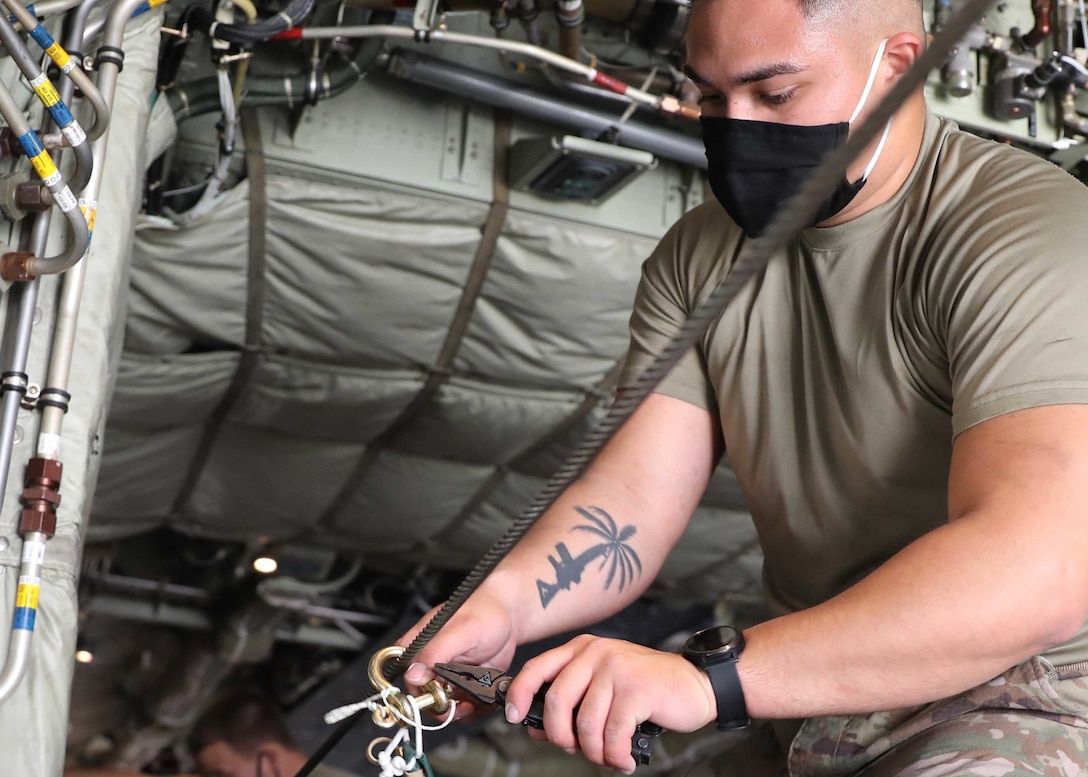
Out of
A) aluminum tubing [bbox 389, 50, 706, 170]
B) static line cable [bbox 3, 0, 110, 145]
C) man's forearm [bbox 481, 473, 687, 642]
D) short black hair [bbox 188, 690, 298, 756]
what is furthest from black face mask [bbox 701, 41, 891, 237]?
short black hair [bbox 188, 690, 298, 756]

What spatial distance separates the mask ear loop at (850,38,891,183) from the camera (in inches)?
54.1

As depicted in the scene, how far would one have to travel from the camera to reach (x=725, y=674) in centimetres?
113

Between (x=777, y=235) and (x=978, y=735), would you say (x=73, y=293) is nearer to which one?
(x=777, y=235)

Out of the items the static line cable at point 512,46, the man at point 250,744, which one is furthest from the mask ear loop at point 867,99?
the man at point 250,744

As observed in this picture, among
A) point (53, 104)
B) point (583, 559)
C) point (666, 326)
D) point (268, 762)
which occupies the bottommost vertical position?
point (268, 762)

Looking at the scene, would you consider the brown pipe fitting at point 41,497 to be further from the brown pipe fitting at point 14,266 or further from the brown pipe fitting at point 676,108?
the brown pipe fitting at point 676,108

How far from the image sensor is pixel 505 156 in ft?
9.25

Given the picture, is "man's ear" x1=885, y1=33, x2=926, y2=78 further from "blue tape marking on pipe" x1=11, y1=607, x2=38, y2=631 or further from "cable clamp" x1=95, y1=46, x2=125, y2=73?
"blue tape marking on pipe" x1=11, y1=607, x2=38, y2=631

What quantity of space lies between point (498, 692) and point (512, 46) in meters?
1.50

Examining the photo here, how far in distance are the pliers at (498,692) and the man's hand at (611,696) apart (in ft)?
0.04

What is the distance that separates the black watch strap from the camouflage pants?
254 millimetres

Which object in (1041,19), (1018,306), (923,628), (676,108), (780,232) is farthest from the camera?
(1041,19)

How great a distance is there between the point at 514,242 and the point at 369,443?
103 cm

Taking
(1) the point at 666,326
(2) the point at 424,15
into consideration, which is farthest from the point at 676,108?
(1) the point at 666,326
